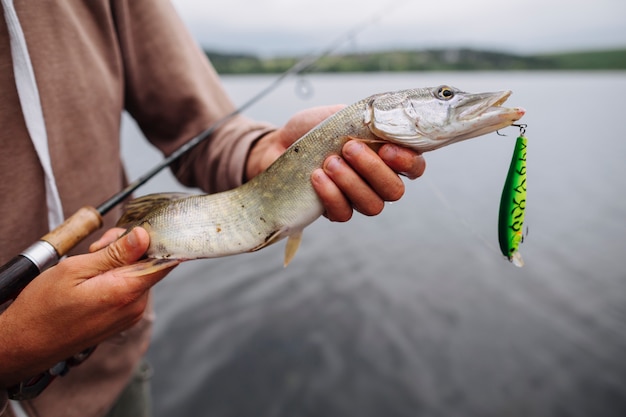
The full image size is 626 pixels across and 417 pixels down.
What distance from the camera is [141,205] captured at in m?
2.25

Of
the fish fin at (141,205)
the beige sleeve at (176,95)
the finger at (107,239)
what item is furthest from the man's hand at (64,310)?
the beige sleeve at (176,95)

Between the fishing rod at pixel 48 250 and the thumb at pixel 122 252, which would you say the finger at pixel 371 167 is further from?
the fishing rod at pixel 48 250

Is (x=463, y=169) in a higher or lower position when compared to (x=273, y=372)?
lower

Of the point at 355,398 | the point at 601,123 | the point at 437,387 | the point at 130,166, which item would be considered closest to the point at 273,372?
the point at 355,398

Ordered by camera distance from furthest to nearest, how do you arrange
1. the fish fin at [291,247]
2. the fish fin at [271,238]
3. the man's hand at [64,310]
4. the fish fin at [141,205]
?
the fish fin at [291,247] < the fish fin at [141,205] < the fish fin at [271,238] < the man's hand at [64,310]

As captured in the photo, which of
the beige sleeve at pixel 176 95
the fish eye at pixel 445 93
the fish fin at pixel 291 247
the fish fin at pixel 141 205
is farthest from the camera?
the beige sleeve at pixel 176 95

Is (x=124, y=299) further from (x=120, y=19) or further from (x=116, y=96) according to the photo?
(x=120, y=19)

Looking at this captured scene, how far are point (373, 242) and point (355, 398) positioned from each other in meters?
4.33

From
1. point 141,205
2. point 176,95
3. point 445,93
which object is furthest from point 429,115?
point 176,95

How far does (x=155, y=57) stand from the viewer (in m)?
2.65

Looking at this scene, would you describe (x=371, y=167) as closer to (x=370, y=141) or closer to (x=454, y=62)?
(x=370, y=141)

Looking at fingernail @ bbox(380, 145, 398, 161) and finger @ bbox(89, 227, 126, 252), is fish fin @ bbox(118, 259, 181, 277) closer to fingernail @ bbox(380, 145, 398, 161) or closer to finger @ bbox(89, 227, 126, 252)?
finger @ bbox(89, 227, 126, 252)

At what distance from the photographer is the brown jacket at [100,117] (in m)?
1.93

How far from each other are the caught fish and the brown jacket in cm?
44
